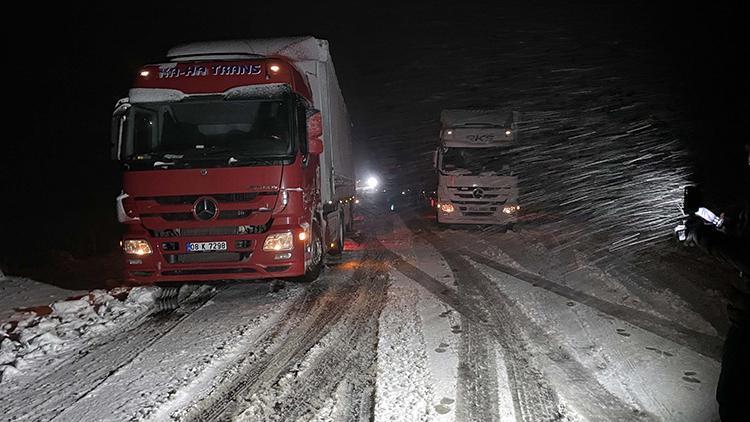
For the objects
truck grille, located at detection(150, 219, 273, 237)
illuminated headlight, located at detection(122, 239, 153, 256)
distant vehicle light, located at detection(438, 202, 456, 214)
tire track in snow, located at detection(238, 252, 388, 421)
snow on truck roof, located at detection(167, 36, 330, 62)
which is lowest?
tire track in snow, located at detection(238, 252, 388, 421)

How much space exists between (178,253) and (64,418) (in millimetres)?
3209

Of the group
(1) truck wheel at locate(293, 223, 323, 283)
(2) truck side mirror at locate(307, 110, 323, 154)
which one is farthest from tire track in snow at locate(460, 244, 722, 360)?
(2) truck side mirror at locate(307, 110, 323, 154)

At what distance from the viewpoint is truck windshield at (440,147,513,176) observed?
15.2 metres

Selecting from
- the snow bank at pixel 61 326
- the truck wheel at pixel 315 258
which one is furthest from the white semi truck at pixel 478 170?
the snow bank at pixel 61 326

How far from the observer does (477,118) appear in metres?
Result: 15.7

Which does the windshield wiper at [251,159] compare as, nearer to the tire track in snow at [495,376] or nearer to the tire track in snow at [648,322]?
the tire track in snow at [495,376]

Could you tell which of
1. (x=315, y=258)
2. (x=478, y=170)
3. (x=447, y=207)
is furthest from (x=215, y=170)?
(x=478, y=170)

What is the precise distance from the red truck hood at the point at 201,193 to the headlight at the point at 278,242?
0.26 meters

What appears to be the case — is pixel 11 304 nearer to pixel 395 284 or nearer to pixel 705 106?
pixel 395 284

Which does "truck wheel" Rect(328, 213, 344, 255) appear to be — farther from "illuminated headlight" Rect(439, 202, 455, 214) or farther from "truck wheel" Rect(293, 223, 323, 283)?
"illuminated headlight" Rect(439, 202, 455, 214)

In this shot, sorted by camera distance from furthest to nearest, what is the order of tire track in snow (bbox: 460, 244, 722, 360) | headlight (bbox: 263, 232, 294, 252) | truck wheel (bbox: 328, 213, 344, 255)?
truck wheel (bbox: 328, 213, 344, 255) < headlight (bbox: 263, 232, 294, 252) < tire track in snow (bbox: 460, 244, 722, 360)

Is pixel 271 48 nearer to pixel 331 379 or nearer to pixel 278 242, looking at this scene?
pixel 278 242

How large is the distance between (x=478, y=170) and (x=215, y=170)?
10.0 m

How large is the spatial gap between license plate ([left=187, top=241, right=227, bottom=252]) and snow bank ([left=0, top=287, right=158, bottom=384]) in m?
1.09
